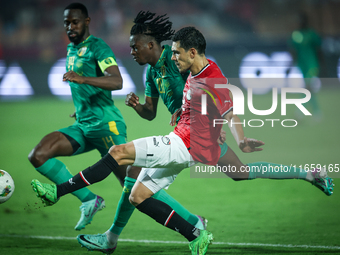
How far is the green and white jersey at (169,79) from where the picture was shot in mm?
3883

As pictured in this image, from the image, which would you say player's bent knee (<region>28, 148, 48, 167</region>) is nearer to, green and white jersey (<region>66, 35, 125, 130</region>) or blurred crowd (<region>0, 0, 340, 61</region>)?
green and white jersey (<region>66, 35, 125, 130</region>)

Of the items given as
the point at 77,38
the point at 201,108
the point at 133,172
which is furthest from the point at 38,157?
the point at 201,108

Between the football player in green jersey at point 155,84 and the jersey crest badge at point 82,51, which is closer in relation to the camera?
the football player in green jersey at point 155,84

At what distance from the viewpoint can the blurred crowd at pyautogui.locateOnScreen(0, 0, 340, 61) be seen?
18.5 meters

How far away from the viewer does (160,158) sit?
3.20m

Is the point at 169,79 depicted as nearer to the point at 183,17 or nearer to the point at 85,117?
the point at 85,117

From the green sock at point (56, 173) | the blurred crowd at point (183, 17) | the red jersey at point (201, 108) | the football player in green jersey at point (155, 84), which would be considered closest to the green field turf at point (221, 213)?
the football player in green jersey at point (155, 84)

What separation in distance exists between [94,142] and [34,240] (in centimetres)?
107

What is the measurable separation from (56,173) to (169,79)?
143 centimetres

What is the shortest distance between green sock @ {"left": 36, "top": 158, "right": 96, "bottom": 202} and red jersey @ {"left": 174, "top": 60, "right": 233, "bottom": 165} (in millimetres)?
1379

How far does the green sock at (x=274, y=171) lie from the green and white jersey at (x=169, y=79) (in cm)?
91

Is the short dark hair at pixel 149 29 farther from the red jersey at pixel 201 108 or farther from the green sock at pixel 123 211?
the green sock at pixel 123 211

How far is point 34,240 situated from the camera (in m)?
4.10

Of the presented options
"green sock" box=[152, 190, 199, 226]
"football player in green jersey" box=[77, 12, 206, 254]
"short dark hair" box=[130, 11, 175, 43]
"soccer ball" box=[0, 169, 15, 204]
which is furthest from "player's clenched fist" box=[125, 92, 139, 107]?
"soccer ball" box=[0, 169, 15, 204]
